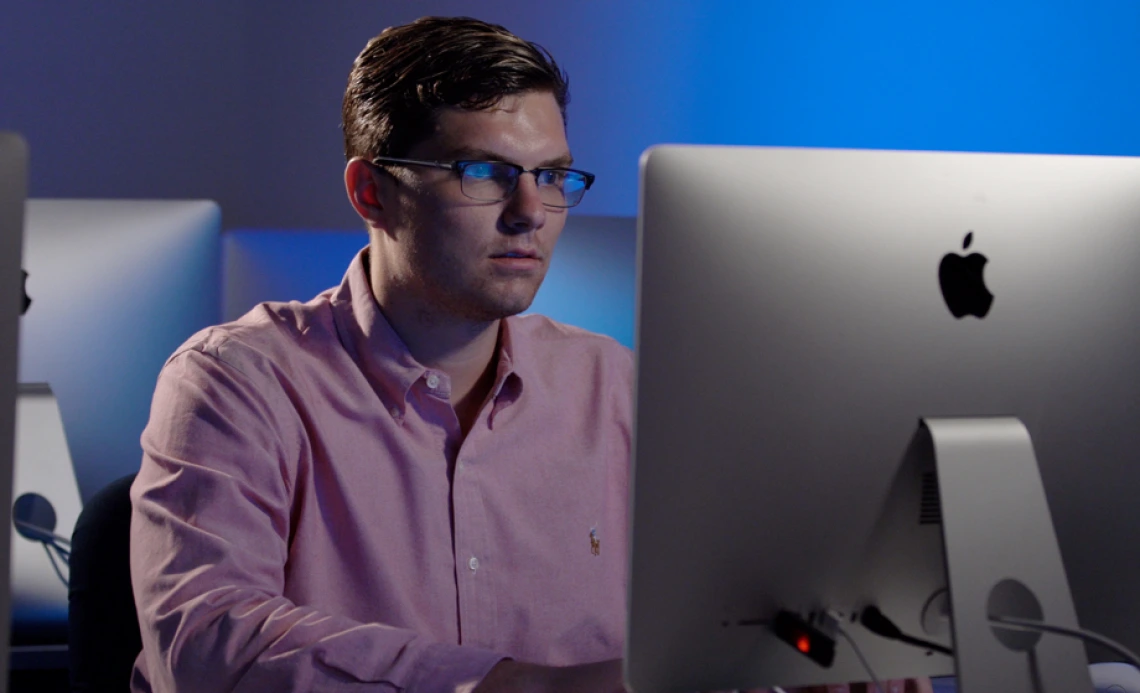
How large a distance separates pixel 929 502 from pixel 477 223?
711 millimetres

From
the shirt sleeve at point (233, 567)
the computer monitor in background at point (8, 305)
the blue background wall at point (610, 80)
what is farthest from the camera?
the blue background wall at point (610, 80)

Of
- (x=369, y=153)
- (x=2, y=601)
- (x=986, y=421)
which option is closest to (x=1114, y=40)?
(x=369, y=153)

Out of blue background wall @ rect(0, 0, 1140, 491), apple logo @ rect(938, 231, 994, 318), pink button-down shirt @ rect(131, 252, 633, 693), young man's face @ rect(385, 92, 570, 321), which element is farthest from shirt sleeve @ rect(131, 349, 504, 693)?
blue background wall @ rect(0, 0, 1140, 491)

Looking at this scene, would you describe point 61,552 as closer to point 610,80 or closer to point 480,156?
point 480,156

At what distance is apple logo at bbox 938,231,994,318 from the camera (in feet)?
2.61

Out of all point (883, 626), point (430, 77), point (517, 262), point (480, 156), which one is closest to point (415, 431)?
point (517, 262)

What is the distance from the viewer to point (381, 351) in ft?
4.36

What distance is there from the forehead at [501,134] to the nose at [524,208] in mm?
32

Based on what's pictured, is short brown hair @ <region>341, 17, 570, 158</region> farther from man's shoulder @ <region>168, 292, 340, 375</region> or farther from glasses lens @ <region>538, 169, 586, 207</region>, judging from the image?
man's shoulder @ <region>168, 292, 340, 375</region>

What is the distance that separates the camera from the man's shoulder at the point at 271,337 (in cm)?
123

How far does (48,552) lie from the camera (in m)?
1.43

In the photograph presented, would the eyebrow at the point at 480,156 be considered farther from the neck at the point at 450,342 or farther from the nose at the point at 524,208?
the neck at the point at 450,342

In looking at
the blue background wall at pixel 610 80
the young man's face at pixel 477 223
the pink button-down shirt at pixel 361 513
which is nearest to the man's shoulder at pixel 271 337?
the pink button-down shirt at pixel 361 513

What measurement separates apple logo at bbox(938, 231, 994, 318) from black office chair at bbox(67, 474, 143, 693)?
0.86 meters
